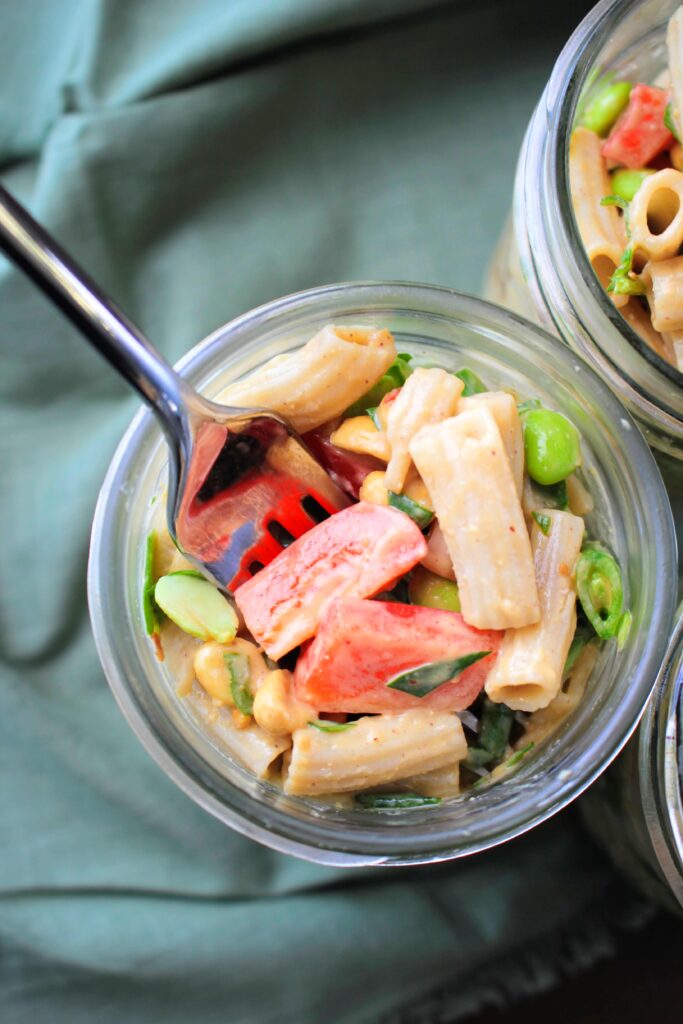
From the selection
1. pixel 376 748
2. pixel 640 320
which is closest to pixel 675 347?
pixel 640 320

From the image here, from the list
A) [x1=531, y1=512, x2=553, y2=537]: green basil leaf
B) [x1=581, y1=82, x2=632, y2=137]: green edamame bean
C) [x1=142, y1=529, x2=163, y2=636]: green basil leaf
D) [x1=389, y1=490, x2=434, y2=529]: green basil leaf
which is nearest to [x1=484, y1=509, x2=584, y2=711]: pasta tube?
[x1=531, y1=512, x2=553, y2=537]: green basil leaf

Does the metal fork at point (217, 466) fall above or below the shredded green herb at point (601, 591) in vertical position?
above

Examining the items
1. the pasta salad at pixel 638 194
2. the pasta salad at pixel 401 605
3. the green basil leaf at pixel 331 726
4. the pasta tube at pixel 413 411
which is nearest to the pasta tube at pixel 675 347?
the pasta salad at pixel 638 194

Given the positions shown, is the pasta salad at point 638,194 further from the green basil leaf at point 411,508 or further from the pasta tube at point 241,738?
the pasta tube at point 241,738

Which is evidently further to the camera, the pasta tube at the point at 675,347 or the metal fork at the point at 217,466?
the pasta tube at the point at 675,347

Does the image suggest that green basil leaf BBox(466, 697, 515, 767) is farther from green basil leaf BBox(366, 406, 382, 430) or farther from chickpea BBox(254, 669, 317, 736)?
green basil leaf BBox(366, 406, 382, 430)

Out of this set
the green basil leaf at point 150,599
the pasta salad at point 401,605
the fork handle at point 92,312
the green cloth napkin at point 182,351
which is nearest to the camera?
the fork handle at point 92,312

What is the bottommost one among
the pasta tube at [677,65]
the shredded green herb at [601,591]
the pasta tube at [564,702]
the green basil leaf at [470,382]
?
the pasta tube at [564,702]

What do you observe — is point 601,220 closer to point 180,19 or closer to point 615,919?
point 180,19

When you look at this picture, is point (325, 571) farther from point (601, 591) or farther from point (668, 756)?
point (668, 756)
